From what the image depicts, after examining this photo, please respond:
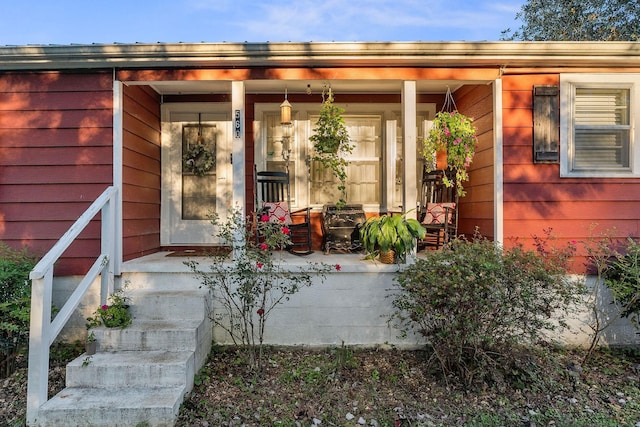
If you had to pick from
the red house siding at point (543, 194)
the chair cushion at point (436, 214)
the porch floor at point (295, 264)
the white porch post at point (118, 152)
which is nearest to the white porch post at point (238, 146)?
the porch floor at point (295, 264)

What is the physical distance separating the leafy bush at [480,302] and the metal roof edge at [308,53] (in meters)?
1.77

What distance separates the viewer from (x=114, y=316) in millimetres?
2934

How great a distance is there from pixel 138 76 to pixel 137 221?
146 centimetres

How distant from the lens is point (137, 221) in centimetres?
397

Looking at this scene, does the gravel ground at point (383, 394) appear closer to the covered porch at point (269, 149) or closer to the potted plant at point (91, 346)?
the potted plant at point (91, 346)

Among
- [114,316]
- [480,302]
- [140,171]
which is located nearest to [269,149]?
[140,171]

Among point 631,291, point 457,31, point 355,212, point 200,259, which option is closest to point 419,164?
point 355,212

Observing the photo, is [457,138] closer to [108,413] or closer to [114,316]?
[114,316]

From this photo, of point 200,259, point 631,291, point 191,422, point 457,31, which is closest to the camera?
point 191,422

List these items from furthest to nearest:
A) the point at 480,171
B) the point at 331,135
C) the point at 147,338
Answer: the point at 331,135, the point at 480,171, the point at 147,338

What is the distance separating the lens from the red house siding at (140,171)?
372 centimetres

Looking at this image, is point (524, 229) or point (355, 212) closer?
point (524, 229)

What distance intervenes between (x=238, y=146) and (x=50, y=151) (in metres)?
1.78

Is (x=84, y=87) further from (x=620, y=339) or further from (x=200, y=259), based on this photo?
(x=620, y=339)
